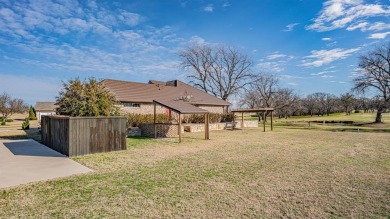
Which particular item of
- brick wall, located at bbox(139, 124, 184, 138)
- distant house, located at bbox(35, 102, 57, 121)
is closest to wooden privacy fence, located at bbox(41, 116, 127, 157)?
brick wall, located at bbox(139, 124, 184, 138)

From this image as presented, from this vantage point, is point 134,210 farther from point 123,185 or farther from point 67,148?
point 67,148

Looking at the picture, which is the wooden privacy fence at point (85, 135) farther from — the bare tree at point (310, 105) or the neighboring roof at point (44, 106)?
the bare tree at point (310, 105)

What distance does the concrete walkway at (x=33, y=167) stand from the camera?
6223 mm

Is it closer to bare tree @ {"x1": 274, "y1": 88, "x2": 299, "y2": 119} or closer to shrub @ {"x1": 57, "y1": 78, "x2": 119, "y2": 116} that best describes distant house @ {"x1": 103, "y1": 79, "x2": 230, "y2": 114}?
shrub @ {"x1": 57, "y1": 78, "x2": 119, "y2": 116}

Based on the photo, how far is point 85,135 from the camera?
31.8 feet

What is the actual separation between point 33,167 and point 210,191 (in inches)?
224

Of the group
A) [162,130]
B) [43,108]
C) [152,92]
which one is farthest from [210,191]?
[43,108]

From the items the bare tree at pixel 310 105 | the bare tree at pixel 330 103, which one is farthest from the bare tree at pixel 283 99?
the bare tree at pixel 330 103

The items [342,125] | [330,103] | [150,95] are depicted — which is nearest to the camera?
[150,95]

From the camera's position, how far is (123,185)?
5.80 m

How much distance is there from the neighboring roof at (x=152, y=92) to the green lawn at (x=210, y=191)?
46.0 feet

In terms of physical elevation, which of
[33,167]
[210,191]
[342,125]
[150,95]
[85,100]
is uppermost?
[150,95]

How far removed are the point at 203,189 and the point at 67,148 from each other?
6347 mm

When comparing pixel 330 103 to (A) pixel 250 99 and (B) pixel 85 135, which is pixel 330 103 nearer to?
(A) pixel 250 99
